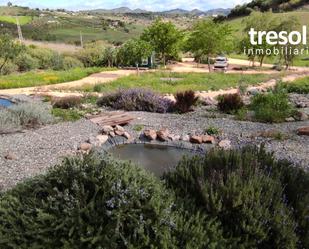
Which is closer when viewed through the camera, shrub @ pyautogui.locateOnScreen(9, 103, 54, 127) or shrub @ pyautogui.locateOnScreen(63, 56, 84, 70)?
shrub @ pyautogui.locateOnScreen(9, 103, 54, 127)

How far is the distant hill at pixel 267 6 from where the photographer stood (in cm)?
6681

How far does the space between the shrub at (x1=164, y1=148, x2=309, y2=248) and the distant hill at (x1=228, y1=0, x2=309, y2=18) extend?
66.3m

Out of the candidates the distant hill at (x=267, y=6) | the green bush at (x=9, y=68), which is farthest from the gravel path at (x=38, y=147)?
the distant hill at (x=267, y=6)

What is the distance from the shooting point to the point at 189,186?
11.1 ft

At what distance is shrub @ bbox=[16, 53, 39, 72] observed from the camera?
1093 inches

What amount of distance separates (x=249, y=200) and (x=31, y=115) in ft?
23.9

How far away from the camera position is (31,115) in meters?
9.42

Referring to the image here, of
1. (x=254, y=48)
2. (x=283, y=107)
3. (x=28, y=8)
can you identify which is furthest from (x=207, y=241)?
(x=28, y=8)

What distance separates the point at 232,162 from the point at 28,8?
347 feet

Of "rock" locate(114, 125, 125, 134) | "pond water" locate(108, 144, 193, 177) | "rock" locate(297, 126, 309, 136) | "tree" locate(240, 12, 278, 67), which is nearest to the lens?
"pond water" locate(108, 144, 193, 177)

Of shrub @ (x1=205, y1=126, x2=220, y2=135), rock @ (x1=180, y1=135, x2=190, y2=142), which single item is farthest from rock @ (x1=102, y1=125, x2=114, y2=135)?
shrub @ (x1=205, y1=126, x2=220, y2=135)

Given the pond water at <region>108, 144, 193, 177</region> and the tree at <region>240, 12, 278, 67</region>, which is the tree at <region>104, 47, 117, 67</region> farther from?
the pond water at <region>108, 144, 193, 177</region>

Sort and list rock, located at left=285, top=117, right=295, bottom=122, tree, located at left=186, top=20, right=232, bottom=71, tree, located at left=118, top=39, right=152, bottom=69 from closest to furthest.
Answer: rock, located at left=285, top=117, right=295, bottom=122
tree, located at left=118, top=39, right=152, bottom=69
tree, located at left=186, top=20, right=232, bottom=71

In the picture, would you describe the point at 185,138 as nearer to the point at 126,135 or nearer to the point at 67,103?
the point at 126,135
